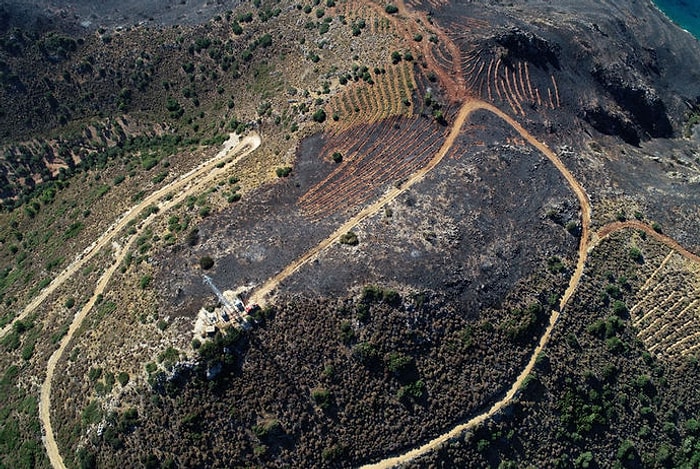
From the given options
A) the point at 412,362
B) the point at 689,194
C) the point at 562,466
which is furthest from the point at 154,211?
the point at 689,194

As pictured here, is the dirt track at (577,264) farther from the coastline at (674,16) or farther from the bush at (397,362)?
the coastline at (674,16)

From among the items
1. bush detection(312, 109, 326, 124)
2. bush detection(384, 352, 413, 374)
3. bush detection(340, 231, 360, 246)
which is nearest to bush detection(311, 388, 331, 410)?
bush detection(384, 352, 413, 374)

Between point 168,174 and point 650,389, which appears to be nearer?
point 650,389

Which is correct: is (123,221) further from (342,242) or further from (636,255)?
(636,255)

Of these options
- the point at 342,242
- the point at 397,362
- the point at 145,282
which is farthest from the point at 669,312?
the point at 145,282

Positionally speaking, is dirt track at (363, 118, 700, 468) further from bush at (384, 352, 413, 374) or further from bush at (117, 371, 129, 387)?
bush at (117, 371, 129, 387)

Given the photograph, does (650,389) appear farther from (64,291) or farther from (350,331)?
(64,291)

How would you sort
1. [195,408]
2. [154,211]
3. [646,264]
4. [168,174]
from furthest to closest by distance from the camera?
[168,174]
[154,211]
[646,264]
[195,408]
